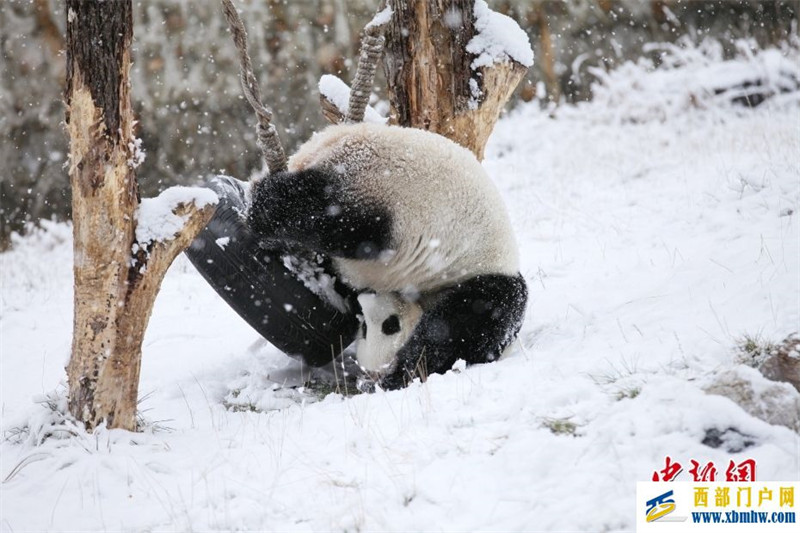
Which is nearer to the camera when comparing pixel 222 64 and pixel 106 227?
pixel 106 227

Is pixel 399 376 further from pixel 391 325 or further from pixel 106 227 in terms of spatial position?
pixel 106 227

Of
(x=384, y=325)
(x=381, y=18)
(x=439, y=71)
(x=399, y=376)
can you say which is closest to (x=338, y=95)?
(x=439, y=71)

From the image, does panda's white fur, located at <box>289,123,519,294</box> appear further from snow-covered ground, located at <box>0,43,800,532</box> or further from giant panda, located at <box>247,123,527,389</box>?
snow-covered ground, located at <box>0,43,800,532</box>

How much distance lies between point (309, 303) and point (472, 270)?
38.1 inches

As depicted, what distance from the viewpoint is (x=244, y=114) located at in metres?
11.2

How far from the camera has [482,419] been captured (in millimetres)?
2809

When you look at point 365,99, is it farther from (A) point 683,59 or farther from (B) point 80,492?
(A) point 683,59

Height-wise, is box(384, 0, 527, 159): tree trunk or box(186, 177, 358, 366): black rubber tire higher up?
box(384, 0, 527, 159): tree trunk

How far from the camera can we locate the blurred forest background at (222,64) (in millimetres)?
10414

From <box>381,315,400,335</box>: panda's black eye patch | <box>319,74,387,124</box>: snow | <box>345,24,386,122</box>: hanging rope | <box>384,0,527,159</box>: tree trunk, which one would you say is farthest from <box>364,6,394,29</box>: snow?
<box>381,315,400,335</box>: panda's black eye patch

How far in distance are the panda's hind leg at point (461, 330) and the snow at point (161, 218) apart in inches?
57.4

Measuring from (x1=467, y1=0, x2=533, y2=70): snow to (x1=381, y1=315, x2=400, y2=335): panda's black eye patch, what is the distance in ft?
5.83

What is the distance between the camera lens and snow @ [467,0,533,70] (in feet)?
14.9

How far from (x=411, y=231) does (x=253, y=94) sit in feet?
3.60
